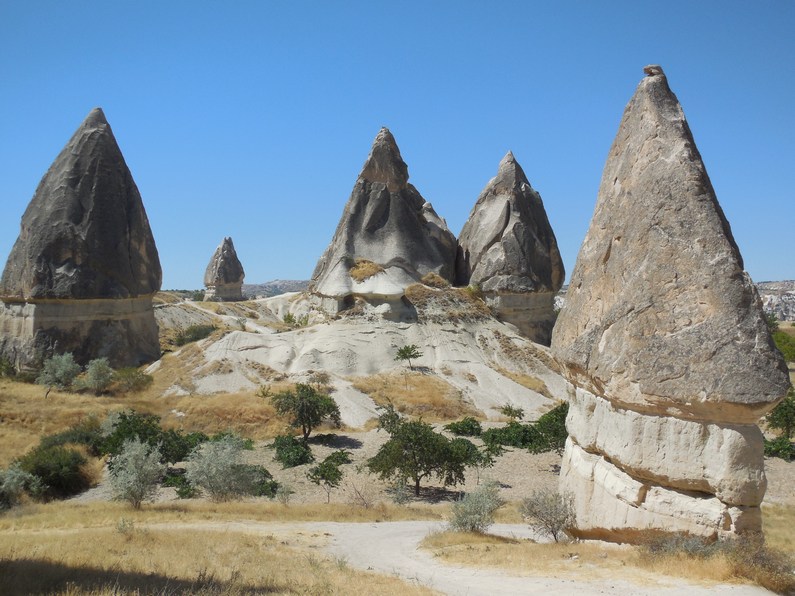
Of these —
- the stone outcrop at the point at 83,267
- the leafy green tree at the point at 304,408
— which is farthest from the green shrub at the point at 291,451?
the stone outcrop at the point at 83,267

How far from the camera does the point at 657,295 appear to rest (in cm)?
688

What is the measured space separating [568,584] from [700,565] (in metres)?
1.22

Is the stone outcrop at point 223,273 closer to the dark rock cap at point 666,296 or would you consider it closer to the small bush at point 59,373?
the small bush at point 59,373

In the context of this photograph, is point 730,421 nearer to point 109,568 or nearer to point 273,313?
point 109,568

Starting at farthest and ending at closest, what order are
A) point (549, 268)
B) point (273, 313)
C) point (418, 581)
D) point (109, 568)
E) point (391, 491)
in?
point (273, 313)
point (549, 268)
point (391, 491)
point (418, 581)
point (109, 568)

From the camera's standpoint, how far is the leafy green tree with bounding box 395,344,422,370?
87.7ft

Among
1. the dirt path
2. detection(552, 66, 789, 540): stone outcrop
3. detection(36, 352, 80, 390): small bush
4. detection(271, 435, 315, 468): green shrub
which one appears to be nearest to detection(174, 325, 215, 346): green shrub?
detection(36, 352, 80, 390): small bush

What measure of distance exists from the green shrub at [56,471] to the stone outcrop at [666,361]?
11789 millimetres

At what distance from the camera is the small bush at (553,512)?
7781 mm

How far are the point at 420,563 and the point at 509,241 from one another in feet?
81.6

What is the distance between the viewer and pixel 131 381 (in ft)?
81.6

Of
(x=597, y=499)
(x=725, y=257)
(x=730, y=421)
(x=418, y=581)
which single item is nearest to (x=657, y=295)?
(x=725, y=257)

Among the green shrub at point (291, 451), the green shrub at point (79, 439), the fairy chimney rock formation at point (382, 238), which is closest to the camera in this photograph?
the green shrub at point (291, 451)

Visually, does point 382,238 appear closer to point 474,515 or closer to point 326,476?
point 326,476
